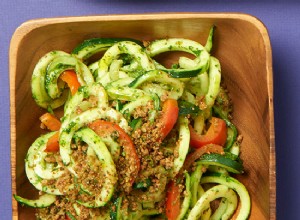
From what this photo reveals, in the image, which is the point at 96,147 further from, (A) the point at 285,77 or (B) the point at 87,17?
(A) the point at 285,77

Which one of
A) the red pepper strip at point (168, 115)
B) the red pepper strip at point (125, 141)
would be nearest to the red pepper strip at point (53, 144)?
the red pepper strip at point (125, 141)

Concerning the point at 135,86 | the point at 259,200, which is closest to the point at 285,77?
the point at 259,200

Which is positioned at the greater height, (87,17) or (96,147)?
(87,17)

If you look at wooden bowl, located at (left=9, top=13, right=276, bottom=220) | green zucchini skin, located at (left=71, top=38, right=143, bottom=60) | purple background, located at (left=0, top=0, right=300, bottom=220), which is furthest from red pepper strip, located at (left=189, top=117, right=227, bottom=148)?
green zucchini skin, located at (left=71, top=38, right=143, bottom=60)

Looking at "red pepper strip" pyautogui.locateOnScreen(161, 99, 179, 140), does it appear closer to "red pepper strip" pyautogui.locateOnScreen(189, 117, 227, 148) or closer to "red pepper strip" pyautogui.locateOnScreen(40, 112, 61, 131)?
"red pepper strip" pyautogui.locateOnScreen(189, 117, 227, 148)

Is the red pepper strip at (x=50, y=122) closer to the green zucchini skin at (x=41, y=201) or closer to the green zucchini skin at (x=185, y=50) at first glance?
the green zucchini skin at (x=41, y=201)

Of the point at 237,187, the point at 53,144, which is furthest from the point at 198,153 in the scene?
the point at 53,144
